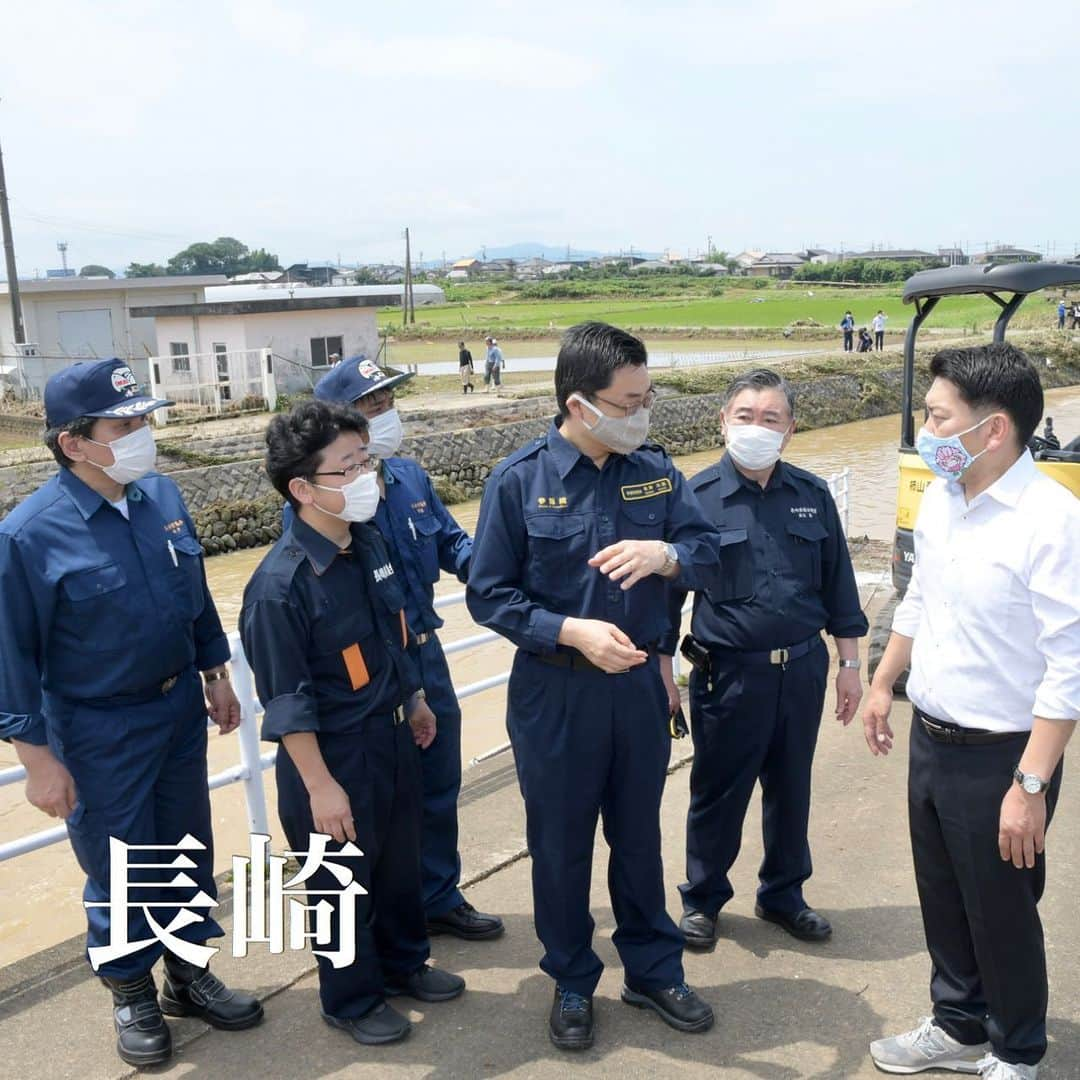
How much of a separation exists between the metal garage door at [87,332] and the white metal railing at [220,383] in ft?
12.2

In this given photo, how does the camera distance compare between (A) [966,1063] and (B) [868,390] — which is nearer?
A: (A) [966,1063]

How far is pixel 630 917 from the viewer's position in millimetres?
3016

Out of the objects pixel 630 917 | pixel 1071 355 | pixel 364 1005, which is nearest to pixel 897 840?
pixel 630 917

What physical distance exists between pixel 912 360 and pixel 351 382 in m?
5.11

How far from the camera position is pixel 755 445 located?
3342 millimetres

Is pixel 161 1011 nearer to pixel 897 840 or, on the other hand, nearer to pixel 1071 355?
pixel 897 840

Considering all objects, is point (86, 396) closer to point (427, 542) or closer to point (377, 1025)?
point (427, 542)

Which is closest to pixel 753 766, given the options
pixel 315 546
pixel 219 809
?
pixel 315 546

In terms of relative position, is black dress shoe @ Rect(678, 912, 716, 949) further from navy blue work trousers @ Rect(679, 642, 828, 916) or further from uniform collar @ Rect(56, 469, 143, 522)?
uniform collar @ Rect(56, 469, 143, 522)

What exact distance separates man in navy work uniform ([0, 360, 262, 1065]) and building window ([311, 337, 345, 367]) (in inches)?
884

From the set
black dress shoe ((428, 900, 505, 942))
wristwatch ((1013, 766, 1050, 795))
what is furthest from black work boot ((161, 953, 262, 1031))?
wristwatch ((1013, 766, 1050, 795))

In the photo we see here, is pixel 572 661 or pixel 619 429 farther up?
pixel 619 429

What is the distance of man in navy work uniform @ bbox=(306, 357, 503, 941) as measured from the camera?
3496 mm

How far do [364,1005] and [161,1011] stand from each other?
0.57m
